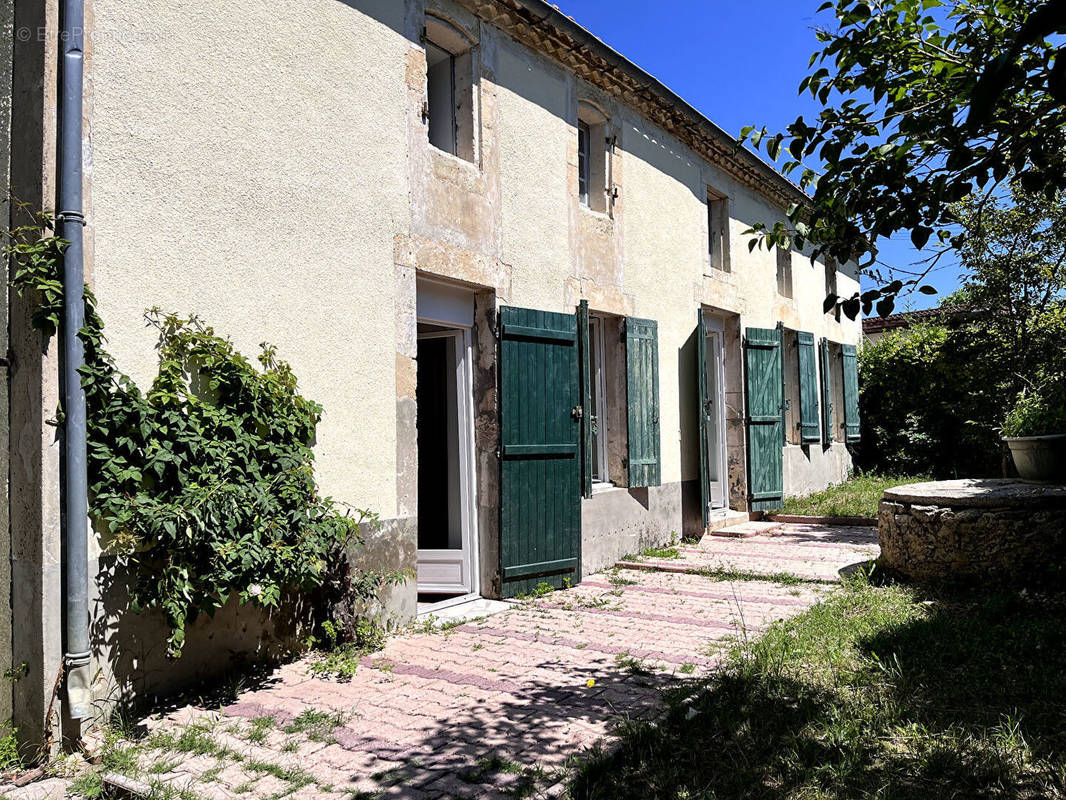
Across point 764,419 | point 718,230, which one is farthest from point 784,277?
point 764,419

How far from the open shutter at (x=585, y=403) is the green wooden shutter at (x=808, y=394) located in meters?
5.93

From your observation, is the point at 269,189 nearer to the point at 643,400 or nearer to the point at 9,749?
the point at 9,749

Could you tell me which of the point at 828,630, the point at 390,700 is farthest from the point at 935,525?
the point at 390,700

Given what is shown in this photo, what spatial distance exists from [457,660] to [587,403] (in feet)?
9.39

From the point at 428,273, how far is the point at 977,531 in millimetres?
4363

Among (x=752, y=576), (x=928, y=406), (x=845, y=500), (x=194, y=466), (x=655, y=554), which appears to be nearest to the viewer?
(x=194, y=466)

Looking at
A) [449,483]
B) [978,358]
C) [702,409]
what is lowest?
[449,483]

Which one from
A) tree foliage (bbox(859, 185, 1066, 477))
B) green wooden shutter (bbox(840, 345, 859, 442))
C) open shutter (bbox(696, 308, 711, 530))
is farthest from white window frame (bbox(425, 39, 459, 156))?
green wooden shutter (bbox(840, 345, 859, 442))

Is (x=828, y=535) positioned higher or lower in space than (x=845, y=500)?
lower

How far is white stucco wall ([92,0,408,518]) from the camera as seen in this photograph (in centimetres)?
382

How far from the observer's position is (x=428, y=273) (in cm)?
566

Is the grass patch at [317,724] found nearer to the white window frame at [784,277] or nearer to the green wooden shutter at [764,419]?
the green wooden shutter at [764,419]

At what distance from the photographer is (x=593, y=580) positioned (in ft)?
22.6

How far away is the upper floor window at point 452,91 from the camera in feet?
19.9
